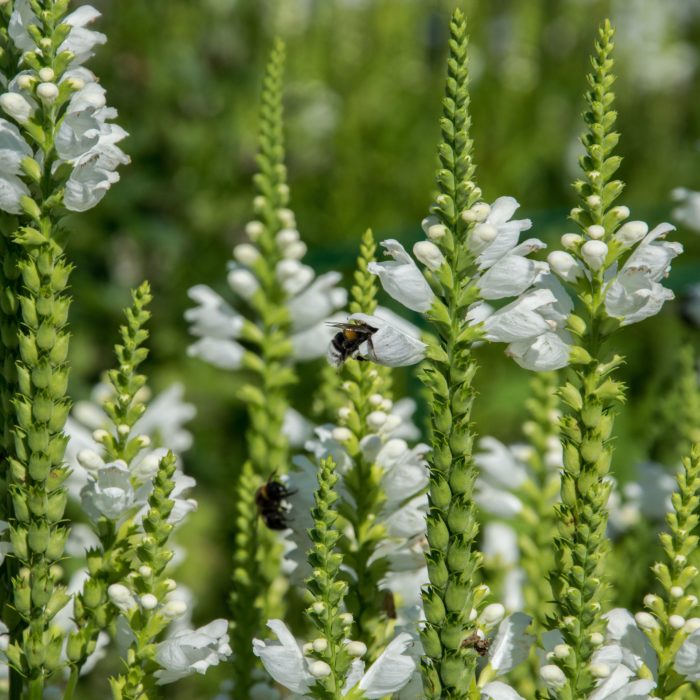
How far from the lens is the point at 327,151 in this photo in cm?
556

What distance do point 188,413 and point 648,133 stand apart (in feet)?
16.6

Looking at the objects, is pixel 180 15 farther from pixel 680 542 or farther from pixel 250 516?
pixel 680 542

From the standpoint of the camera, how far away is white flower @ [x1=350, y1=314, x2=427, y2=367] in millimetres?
1384

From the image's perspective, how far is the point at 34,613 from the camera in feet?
4.58

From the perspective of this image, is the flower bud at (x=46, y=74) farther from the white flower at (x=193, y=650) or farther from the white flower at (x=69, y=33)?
the white flower at (x=193, y=650)

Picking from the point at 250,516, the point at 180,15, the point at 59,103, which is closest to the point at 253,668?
the point at 250,516

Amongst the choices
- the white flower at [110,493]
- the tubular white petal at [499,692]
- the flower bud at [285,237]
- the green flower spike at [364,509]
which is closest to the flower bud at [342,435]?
the green flower spike at [364,509]

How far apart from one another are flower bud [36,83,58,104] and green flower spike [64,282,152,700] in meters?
0.26

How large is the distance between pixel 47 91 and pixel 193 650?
73cm

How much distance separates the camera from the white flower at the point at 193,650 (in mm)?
1407

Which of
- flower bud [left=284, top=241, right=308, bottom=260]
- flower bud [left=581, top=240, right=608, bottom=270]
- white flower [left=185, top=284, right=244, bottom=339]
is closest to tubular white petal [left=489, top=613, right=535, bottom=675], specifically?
flower bud [left=581, top=240, right=608, bottom=270]

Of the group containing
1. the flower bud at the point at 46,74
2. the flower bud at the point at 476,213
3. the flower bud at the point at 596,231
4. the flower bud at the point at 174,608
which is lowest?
the flower bud at the point at 174,608

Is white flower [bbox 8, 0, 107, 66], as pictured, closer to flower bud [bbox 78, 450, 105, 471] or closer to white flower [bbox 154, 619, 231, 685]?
flower bud [bbox 78, 450, 105, 471]

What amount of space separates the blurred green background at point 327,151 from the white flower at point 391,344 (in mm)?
1260
